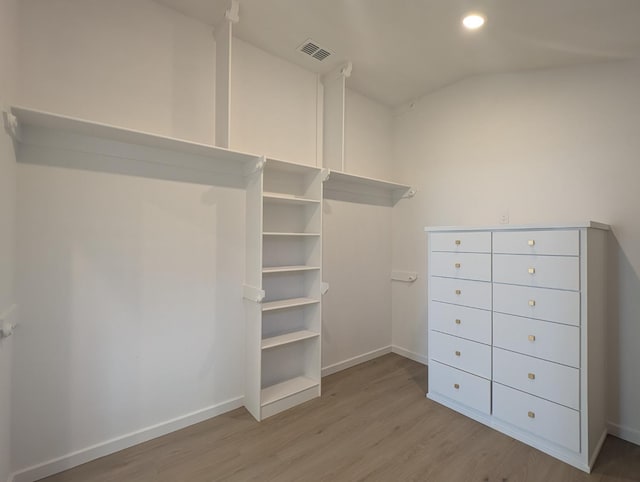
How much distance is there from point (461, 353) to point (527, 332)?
0.53m

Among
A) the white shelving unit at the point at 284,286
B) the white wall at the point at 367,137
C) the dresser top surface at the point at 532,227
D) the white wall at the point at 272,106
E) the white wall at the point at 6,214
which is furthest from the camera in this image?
the white wall at the point at 367,137

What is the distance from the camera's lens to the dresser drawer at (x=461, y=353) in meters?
2.16

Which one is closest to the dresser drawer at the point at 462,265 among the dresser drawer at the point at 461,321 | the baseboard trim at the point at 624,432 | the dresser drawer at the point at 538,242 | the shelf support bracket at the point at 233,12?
the dresser drawer at the point at 538,242

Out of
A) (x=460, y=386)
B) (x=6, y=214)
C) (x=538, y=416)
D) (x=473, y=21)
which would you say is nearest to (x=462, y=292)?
(x=460, y=386)

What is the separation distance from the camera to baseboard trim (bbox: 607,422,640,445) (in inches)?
77.8

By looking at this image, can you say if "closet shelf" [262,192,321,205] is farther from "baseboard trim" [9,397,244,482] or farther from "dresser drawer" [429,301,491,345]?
"baseboard trim" [9,397,244,482]

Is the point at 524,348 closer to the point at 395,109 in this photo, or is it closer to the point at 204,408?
the point at 204,408

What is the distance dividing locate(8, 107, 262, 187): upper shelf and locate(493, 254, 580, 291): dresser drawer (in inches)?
75.1

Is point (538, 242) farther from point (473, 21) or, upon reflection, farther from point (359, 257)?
point (359, 257)

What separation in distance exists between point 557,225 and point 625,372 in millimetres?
1249

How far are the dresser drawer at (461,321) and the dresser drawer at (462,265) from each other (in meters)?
0.25

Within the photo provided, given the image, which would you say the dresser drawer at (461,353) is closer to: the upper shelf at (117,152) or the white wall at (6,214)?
the upper shelf at (117,152)

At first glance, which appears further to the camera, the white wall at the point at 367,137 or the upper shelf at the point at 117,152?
the white wall at the point at 367,137

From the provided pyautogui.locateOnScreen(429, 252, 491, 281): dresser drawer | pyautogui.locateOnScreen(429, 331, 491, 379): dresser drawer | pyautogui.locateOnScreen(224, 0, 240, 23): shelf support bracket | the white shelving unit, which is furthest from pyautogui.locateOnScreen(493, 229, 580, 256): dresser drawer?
pyautogui.locateOnScreen(224, 0, 240, 23): shelf support bracket
